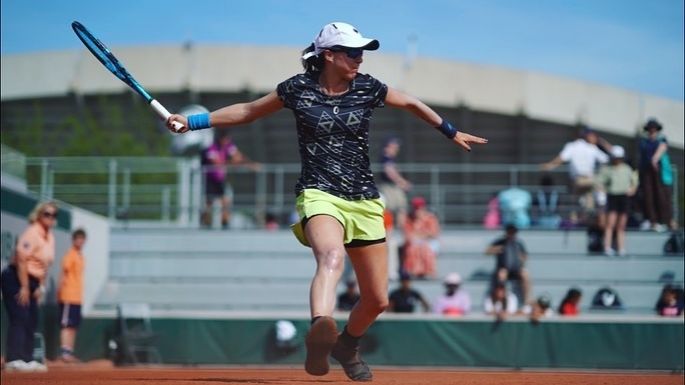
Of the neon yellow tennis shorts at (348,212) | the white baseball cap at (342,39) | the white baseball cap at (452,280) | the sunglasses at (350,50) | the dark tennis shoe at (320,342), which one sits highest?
the white baseball cap at (342,39)

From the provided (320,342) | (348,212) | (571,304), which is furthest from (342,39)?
(571,304)

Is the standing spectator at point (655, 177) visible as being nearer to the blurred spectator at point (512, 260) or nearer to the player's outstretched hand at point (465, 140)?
the blurred spectator at point (512, 260)

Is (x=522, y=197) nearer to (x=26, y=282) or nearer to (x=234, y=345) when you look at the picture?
(x=234, y=345)

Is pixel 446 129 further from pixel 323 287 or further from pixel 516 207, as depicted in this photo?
pixel 516 207

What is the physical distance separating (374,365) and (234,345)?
1.94m

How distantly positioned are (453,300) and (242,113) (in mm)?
9826

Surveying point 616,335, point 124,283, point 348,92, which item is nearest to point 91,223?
point 124,283

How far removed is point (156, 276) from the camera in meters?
20.6

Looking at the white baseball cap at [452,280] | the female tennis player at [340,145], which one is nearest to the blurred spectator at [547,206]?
the white baseball cap at [452,280]

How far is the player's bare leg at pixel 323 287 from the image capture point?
7.69 metres

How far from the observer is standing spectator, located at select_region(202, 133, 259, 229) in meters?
20.8

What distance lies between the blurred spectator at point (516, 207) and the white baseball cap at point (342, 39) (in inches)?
497

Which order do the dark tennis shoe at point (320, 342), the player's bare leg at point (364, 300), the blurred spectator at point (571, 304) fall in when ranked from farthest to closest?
the blurred spectator at point (571, 304) < the player's bare leg at point (364, 300) < the dark tennis shoe at point (320, 342)

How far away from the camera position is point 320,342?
25.3 ft
